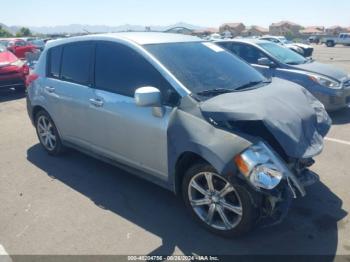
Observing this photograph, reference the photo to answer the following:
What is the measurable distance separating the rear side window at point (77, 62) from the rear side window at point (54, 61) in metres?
0.13

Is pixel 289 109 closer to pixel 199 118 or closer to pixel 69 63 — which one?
pixel 199 118

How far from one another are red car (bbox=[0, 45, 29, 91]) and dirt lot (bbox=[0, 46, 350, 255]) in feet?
19.5

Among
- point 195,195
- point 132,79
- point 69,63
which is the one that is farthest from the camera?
point 69,63

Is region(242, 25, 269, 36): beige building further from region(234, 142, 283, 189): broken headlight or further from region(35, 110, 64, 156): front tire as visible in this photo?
region(234, 142, 283, 189): broken headlight

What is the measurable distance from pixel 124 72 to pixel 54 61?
170 centimetres

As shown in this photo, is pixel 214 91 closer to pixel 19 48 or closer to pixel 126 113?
pixel 126 113

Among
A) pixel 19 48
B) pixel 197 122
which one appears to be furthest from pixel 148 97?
pixel 19 48

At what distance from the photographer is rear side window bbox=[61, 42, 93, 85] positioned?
178 inches

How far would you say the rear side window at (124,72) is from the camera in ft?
12.0

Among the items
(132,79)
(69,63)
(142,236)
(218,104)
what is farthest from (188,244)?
(69,63)

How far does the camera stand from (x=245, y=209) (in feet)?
10.1

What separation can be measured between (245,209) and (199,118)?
0.91 meters

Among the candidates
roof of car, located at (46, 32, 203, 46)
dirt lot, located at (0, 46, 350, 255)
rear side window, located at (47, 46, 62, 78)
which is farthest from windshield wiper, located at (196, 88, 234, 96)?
rear side window, located at (47, 46, 62, 78)

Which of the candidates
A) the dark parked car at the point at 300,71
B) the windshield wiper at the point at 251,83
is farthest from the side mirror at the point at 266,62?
the windshield wiper at the point at 251,83
